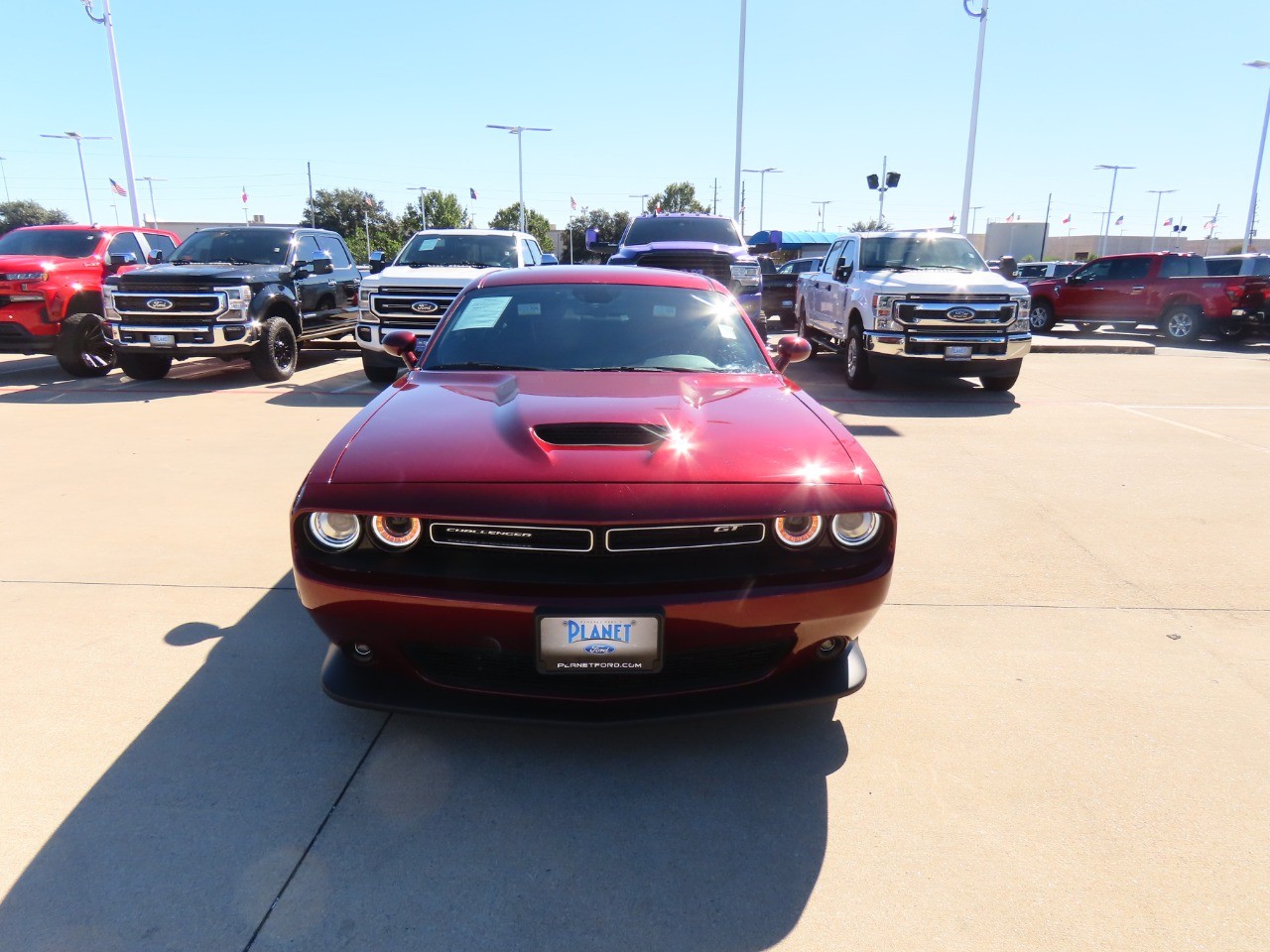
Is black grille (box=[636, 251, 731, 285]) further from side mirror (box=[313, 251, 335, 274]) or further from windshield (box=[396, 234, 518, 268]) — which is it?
side mirror (box=[313, 251, 335, 274])

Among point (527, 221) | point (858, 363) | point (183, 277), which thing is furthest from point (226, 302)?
point (527, 221)

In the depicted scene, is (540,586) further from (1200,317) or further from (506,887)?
(1200,317)

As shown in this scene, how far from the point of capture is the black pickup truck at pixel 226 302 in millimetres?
10016

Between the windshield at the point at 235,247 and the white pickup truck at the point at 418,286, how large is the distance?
63.8 inches

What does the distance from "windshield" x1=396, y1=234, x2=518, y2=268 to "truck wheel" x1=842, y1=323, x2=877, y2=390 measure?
15.0 ft

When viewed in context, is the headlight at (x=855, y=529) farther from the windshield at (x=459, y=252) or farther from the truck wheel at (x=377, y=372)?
the windshield at (x=459, y=252)

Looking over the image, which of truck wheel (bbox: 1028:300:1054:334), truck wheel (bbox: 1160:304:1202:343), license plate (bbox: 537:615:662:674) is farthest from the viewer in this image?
truck wheel (bbox: 1028:300:1054:334)

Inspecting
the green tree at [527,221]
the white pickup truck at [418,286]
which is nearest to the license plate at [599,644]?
the white pickup truck at [418,286]

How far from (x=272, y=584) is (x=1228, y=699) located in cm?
411

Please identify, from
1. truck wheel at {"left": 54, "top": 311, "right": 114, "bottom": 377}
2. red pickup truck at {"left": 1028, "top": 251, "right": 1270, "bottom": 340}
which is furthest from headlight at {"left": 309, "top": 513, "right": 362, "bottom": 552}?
red pickup truck at {"left": 1028, "top": 251, "right": 1270, "bottom": 340}

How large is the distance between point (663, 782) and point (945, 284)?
8.50 metres

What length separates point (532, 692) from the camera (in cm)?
251

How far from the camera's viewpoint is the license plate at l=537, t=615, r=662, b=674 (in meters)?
2.38

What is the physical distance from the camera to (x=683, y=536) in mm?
2469
